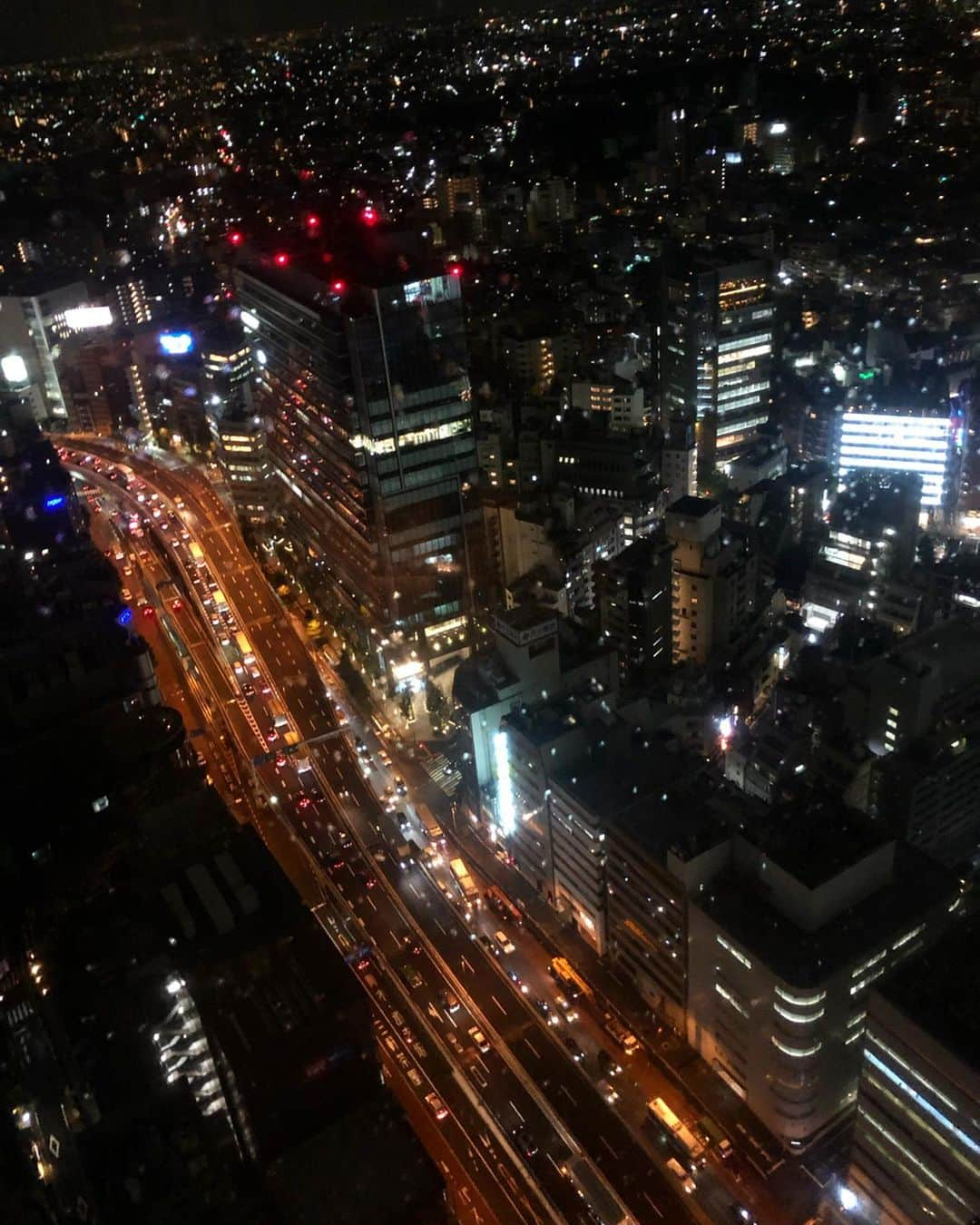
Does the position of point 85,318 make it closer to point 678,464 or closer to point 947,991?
point 678,464

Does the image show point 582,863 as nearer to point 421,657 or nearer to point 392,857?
point 392,857

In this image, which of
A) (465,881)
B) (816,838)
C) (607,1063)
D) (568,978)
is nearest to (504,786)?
(465,881)

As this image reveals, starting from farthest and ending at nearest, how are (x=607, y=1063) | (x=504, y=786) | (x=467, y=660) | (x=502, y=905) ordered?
(x=467, y=660)
(x=504, y=786)
(x=502, y=905)
(x=607, y=1063)

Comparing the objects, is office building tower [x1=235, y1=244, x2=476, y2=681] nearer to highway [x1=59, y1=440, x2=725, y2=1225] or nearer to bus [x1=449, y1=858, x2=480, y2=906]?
highway [x1=59, y1=440, x2=725, y2=1225]

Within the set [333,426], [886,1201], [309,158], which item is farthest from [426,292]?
[309,158]

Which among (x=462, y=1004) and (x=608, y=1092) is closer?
(x=608, y=1092)


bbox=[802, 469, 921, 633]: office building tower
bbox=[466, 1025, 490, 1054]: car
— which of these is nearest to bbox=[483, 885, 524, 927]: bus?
bbox=[466, 1025, 490, 1054]: car

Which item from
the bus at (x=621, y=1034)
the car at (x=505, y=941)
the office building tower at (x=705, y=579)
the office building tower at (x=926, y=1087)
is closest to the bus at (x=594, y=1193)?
the bus at (x=621, y=1034)
